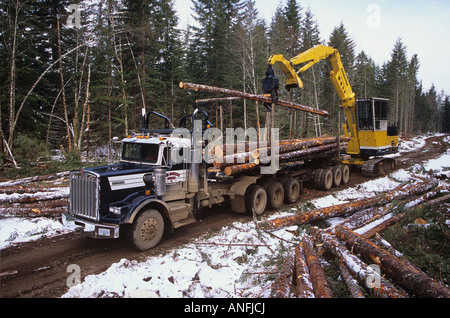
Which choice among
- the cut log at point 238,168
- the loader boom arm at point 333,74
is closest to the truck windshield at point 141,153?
the cut log at point 238,168

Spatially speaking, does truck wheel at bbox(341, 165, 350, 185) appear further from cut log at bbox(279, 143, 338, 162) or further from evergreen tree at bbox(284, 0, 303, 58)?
evergreen tree at bbox(284, 0, 303, 58)

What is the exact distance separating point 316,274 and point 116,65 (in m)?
20.1

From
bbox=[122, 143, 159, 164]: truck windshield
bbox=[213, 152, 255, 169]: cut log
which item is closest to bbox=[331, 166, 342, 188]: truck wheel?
bbox=[213, 152, 255, 169]: cut log

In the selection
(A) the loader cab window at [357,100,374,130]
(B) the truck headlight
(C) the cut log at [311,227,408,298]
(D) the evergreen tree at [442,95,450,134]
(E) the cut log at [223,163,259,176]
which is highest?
(D) the evergreen tree at [442,95,450,134]

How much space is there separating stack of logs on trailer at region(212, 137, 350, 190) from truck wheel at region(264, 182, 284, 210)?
70 cm

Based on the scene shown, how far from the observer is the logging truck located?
584cm

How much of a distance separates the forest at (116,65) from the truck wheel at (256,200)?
140 inches

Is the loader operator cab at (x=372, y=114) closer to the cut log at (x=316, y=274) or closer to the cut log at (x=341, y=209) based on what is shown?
the cut log at (x=341, y=209)

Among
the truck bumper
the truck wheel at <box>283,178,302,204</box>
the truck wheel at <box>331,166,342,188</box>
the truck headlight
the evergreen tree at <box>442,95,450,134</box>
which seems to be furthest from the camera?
the evergreen tree at <box>442,95,450,134</box>

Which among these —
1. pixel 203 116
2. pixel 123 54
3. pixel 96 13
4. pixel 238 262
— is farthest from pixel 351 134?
pixel 96 13

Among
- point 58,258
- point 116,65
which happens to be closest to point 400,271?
point 58,258

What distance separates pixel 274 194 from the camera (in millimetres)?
9445
